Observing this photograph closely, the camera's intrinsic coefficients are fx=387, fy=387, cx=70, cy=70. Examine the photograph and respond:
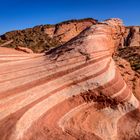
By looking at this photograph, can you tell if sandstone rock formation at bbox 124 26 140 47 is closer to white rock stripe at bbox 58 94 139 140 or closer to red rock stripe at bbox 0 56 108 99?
white rock stripe at bbox 58 94 139 140

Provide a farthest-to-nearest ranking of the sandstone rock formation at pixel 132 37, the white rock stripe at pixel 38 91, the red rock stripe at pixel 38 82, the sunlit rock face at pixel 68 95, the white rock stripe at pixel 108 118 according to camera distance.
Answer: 1. the sandstone rock formation at pixel 132 37
2. the white rock stripe at pixel 108 118
3. the red rock stripe at pixel 38 82
4. the white rock stripe at pixel 38 91
5. the sunlit rock face at pixel 68 95

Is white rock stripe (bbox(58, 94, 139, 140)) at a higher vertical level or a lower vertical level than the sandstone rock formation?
higher

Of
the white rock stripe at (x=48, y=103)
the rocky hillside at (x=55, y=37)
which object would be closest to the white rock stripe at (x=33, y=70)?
the white rock stripe at (x=48, y=103)

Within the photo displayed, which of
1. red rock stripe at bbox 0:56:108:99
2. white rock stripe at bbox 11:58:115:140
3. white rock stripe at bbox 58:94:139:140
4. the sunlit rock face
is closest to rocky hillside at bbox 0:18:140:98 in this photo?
the sunlit rock face

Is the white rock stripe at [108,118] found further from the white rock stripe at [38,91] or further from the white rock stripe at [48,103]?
the white rock stripe at [38,91]

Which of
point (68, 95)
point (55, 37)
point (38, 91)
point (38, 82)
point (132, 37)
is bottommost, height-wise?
point (132, 37)

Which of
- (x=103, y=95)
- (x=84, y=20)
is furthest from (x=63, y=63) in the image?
(x=84, y=20)

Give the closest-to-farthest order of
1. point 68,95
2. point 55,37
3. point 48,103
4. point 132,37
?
1. point 48,103
2. point 68,95
3. point 55,37
4. point 132,37

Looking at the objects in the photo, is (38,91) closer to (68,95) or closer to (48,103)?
(48,103)

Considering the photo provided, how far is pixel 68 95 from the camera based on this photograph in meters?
15.5

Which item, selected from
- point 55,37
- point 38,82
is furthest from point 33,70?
point 55,37

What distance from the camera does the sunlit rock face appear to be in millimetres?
13109

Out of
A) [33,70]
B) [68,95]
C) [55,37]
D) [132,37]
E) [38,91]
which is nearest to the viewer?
[38,91]

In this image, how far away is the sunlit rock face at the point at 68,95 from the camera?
43.0ft
